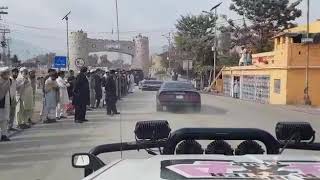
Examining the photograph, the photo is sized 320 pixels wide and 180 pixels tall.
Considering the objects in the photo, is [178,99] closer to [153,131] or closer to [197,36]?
[153,131]

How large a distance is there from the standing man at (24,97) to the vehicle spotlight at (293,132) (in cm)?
1427

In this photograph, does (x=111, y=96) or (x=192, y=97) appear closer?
(x=111, y=96)

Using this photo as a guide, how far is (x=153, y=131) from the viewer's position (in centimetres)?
439

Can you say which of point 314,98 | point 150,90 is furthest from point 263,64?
point 150,90

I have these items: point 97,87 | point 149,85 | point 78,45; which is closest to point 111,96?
point 97,87

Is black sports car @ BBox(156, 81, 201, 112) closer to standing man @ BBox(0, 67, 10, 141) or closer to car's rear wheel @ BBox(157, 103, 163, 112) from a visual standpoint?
car's rear wheel @ BBox(157, 103, 163, 112)

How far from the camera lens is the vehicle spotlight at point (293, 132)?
4.45m

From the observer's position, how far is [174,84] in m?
27.1

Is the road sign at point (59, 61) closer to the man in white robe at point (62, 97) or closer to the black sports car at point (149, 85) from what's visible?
the man in white robe at point (62, 97)

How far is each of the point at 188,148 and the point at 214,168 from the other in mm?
1304

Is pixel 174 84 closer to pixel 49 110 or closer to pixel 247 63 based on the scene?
pixel 49 110

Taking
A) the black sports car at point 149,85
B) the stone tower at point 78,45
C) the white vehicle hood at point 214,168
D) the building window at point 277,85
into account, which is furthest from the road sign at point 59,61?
the white vehicle hood at point 214,168

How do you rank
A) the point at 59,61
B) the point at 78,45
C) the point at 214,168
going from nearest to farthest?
the point at 214,168, the point at 59,61, the point at 78,45

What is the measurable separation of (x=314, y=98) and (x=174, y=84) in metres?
15.0
